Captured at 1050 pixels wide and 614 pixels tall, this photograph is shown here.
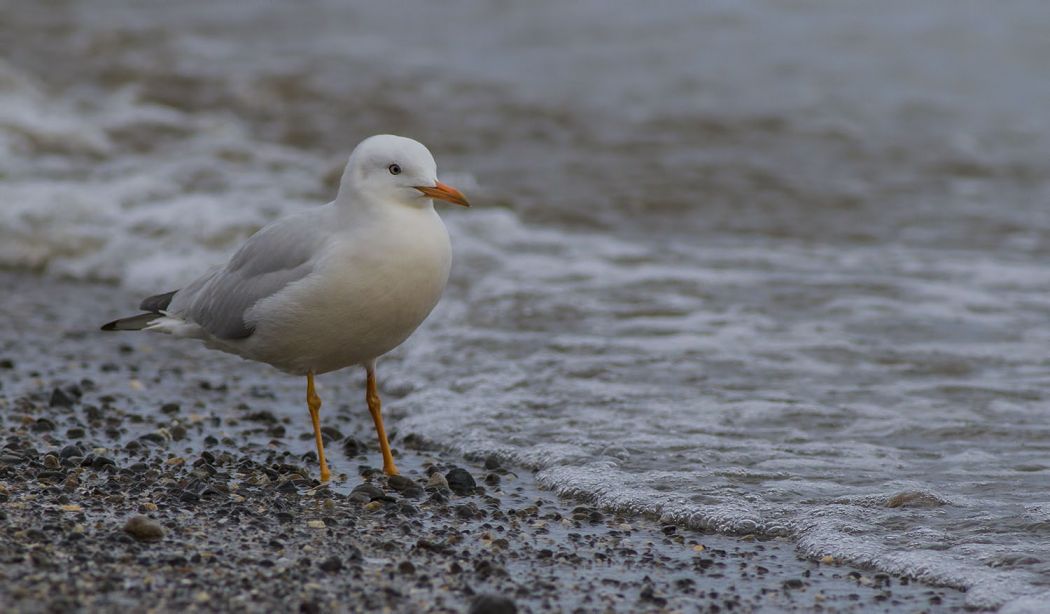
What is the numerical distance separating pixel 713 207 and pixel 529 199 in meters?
A: 1.59

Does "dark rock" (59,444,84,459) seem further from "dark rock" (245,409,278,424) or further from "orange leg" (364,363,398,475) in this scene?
"orange leg" (364,363,398,475)

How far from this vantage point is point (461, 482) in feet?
18.0

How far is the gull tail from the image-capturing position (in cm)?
612

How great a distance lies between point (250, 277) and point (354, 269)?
27.4 inches

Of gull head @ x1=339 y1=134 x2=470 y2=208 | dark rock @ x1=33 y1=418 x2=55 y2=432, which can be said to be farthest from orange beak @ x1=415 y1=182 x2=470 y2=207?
dark rock @ x1=33 y1=418 x2=55 y2=432

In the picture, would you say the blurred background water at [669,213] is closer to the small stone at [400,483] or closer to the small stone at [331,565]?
the small stone at [400,483]

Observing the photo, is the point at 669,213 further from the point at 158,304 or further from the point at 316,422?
the point at 316,422

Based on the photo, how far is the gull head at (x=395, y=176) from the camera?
5223 millimetres

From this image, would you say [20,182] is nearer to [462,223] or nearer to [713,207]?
[462,223]

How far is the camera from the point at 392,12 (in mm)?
19562

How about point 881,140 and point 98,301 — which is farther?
point 881,140

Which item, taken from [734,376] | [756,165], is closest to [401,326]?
[734,376]

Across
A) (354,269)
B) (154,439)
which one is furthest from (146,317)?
(354,269)

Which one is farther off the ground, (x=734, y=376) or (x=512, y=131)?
(x=512, y=131)
